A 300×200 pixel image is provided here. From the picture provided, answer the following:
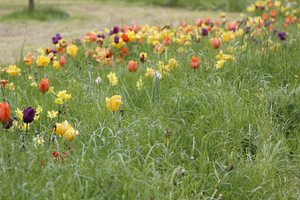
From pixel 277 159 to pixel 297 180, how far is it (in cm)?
16

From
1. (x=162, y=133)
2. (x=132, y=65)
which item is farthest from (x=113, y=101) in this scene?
(x=132, y=65)

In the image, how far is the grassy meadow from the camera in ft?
5.43

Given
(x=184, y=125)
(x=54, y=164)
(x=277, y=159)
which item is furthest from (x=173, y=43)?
(x=54, y=164)

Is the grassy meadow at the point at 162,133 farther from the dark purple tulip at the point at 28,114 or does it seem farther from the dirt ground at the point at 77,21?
the dirt ground at the point at 77,21

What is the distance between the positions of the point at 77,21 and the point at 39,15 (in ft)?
2.73

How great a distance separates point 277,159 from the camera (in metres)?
2.00

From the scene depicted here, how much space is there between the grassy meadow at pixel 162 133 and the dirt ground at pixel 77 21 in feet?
6.65

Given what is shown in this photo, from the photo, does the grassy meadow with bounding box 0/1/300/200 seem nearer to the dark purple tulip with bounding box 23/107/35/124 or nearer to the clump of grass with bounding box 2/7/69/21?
the dark purple tulip with bounding box 23/107/35/124

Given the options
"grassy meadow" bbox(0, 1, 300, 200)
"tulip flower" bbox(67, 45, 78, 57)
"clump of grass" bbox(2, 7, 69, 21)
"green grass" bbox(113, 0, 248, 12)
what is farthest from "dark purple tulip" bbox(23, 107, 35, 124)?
"green grass" bbox(113, 0, 248, 12)

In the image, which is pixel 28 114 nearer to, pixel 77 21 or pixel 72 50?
pixel 72 50

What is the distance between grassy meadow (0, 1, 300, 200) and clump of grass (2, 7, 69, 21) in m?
4.46

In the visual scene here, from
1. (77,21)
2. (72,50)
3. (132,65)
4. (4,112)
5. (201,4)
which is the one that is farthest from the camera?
(201,4)

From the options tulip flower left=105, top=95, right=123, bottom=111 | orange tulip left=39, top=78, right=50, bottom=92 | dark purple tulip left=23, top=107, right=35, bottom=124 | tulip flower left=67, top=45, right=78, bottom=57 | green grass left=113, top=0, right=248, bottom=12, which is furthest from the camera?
green grass left=113, top=0, right=248, bottom=12

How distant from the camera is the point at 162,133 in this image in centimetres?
212
